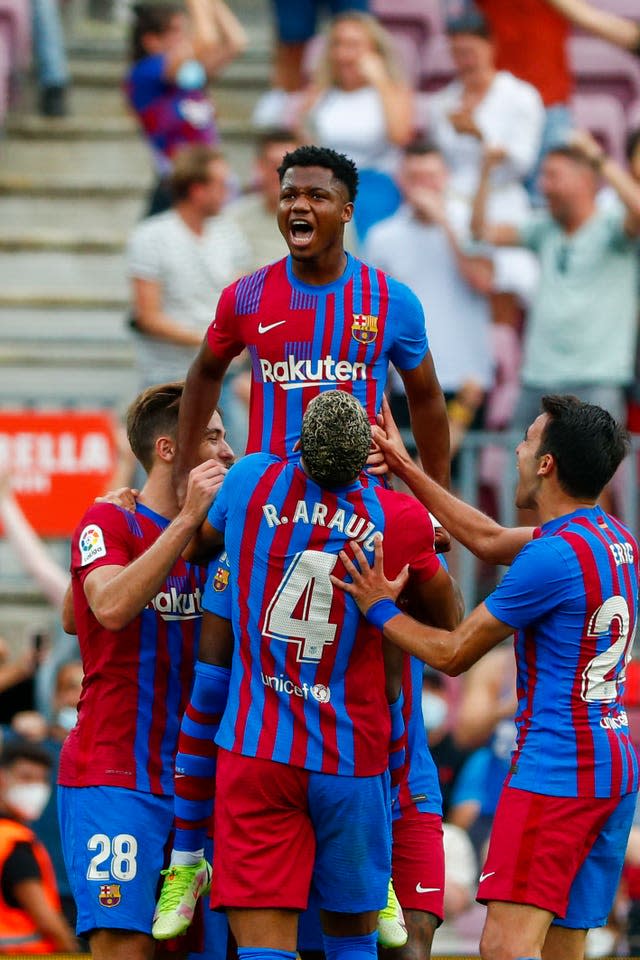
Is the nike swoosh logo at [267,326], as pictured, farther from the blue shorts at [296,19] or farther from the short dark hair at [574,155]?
the blue shorts at [296,19]

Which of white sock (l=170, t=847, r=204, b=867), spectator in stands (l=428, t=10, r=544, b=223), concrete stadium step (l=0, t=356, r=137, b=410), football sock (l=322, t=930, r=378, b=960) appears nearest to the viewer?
football sock (l=322, t=930, r=378, b=960)

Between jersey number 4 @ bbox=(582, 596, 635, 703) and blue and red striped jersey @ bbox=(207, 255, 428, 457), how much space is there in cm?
91

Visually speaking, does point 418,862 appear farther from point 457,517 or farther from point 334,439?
point 334,439

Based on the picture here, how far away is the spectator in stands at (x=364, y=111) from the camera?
10383 millimetres

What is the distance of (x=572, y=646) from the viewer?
5477mm

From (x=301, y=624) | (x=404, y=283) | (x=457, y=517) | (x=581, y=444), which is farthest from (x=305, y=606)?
(x=404, y=283)

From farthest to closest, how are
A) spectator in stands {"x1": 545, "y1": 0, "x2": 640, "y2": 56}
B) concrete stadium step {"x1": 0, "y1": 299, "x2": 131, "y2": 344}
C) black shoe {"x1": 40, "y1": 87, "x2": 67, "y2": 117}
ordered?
black shoe {"x1": 40, "y1": 87, "x2": 67, "y2": 117}, concrete stadium step {"x1": 0, "y1": 299, "x2": 131, "y2": 344}, spectator in stands {"x1": 545, "y1": 0, "x2": 640, "y2": 56}

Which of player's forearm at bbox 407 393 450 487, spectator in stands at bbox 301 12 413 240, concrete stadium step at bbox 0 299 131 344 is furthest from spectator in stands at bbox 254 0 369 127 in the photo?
player's forearm at bbox 407 393 450 487

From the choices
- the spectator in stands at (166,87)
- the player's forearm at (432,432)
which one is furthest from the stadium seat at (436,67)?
the player's forearm at (432,432)

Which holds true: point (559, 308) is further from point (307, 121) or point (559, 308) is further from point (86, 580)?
point (86, 580)

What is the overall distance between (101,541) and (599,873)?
1828 millimetres

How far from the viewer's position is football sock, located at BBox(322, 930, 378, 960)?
5.39 m

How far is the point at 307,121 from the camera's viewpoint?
10.6m

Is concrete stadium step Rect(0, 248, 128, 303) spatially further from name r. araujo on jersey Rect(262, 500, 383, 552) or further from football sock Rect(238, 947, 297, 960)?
football sock Rect(238, 947, 297, 960)
